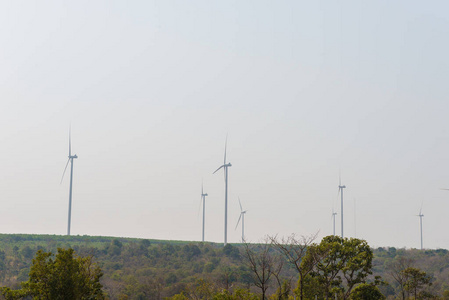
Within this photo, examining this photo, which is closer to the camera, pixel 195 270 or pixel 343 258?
pixel 343 258

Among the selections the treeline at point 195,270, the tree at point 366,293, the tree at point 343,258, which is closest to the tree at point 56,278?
the treeline at point 195,270

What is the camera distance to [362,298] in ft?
262

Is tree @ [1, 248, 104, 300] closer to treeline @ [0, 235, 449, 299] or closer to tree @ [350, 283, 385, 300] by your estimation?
treeline @ [0, 235, 449, 299]

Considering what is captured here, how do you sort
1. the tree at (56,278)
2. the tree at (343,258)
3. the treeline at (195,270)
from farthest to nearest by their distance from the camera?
the treeline at (195,270) < the tree at (343,258) < the tree at (56,278)

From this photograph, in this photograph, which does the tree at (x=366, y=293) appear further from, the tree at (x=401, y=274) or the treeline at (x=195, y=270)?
the tree at (x=401, y=274)

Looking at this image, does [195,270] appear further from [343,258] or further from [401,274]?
[343,258]

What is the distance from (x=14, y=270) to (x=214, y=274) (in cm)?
4497

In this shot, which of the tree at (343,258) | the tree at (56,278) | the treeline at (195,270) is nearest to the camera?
the tree at (56,278)

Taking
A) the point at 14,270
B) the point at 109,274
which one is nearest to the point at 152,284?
the point at 109,274

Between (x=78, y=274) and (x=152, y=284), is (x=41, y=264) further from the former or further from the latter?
(x=152, y=284)

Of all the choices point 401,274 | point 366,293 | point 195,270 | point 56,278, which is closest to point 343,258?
point 366,293

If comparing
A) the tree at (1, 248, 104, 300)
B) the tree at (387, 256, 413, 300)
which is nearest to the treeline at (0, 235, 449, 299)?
the tree at (387, 256, 413, 300)

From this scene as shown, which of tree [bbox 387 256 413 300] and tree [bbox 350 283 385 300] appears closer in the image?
tree [bbox 350 283 385 300]

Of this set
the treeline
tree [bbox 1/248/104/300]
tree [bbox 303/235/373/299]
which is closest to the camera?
tree [bbox 1/248/104/300]
